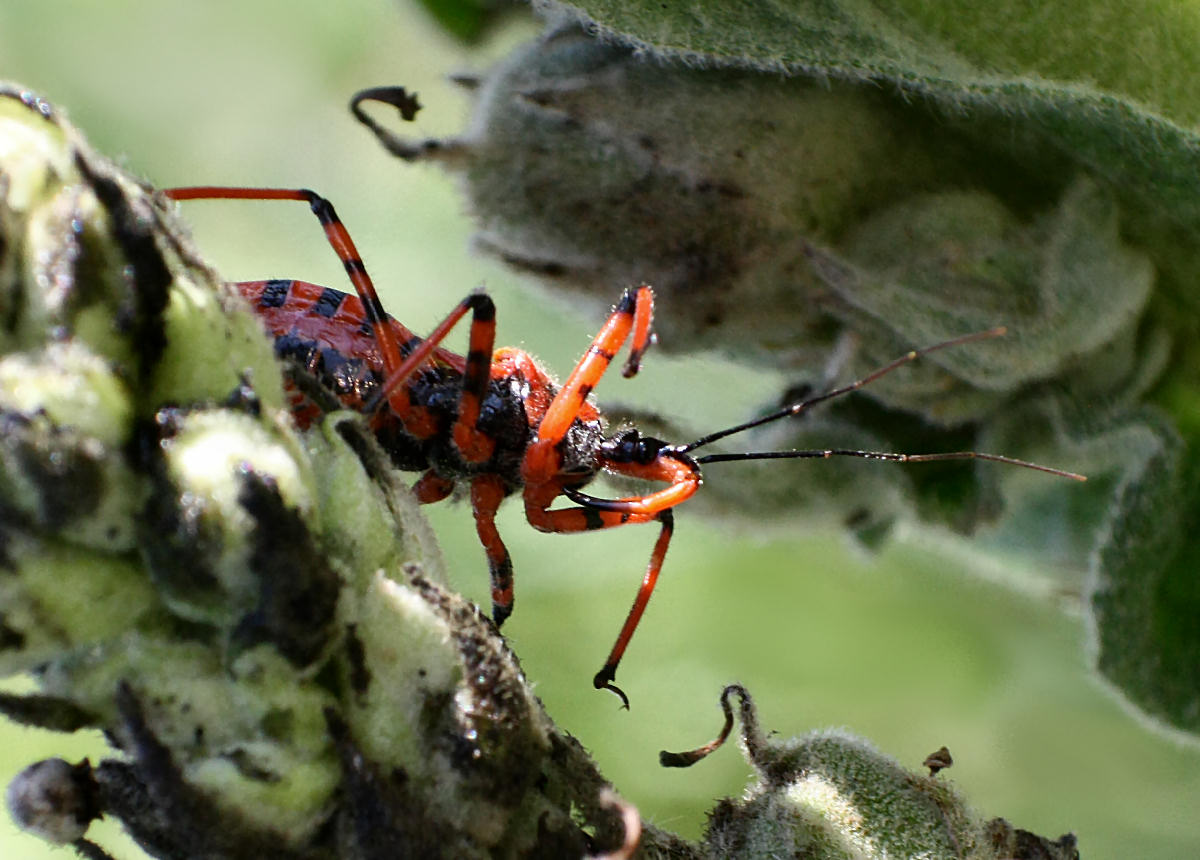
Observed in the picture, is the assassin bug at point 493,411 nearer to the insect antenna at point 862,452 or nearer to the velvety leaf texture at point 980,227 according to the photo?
the insect antenna at point 862,452

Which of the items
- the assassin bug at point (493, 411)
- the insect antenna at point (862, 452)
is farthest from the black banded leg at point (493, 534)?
the insect antenna at point (862, 452)

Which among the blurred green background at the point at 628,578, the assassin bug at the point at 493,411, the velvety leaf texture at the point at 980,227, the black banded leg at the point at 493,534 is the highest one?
the velvety leaf texture at the point at 980,227

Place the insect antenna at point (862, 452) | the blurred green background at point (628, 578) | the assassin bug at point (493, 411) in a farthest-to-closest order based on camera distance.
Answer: the blurred green background at point (628, 578) < the assassin bug at point (493, 411) < the insect antenna at point (862, 452)

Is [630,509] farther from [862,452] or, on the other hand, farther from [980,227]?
[980,227]

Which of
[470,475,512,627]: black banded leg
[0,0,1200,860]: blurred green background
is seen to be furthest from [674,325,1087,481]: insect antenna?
[470,475,512,627]: black banded leg

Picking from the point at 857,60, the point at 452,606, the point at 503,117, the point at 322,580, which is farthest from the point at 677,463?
the point at 322,580

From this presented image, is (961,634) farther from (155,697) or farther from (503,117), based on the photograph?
(155,697)

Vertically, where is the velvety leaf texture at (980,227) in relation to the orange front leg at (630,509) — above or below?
above
